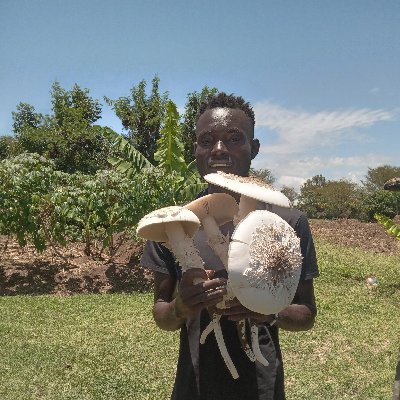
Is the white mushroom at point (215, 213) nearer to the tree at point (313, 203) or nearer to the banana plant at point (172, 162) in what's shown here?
the banana plant at point (172, 162)

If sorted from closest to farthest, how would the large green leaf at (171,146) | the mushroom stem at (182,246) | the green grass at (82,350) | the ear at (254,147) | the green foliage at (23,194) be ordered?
the mushroom stem at (182,246)
the ear at (254,147)
the green grass at (82,350)
the green foliage at (23,194)
the large green leaf at (171,146)

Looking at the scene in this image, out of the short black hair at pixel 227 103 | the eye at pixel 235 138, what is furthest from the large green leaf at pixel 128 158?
the eye at pixel 235 138

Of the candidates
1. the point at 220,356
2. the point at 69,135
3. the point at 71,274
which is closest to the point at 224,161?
the point at 220,356

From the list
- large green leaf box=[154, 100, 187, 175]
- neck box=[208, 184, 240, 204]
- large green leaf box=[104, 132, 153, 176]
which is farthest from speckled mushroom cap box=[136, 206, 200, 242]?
large green leaf box=[104, 132, 153, 176]

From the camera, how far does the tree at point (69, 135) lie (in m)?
18.4

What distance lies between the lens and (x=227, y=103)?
1798 mm

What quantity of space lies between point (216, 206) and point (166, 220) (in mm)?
246

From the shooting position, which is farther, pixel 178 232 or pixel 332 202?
pixel 332 202

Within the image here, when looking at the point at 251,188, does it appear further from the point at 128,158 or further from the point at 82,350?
the point at 128,158

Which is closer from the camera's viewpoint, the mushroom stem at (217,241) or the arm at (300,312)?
the mushroom stem at (217,241)

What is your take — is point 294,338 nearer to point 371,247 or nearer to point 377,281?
point 377,281

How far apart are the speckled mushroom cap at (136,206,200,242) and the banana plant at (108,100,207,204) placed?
23.2 feet

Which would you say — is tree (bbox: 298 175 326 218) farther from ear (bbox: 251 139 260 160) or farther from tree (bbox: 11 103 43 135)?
ear (bbox: 251 139 260 160)

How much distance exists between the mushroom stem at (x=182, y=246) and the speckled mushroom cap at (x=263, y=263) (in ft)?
0.50
